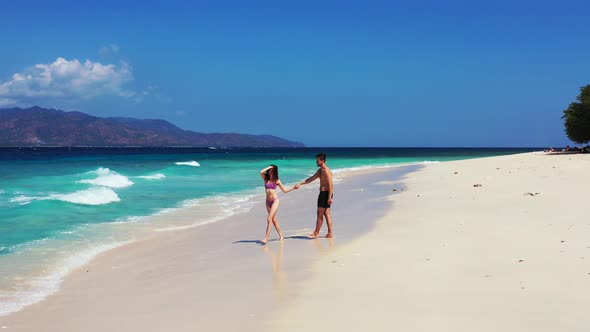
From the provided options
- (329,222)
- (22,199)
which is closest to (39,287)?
(329,222)

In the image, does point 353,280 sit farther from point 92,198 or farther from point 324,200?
point 92,198

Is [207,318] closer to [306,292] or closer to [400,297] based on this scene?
[306,292]

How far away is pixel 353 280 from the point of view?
6.59m

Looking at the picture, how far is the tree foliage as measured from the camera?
150ft

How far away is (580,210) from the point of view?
1099cm

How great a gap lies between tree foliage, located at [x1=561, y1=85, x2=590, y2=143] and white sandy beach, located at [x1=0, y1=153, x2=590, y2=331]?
128ft

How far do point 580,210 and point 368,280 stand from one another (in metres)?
6.68

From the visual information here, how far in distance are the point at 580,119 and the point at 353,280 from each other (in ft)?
153

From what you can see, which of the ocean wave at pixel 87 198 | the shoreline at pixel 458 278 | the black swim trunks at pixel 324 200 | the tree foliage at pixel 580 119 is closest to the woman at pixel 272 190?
the black swim trunks at pixel 324 200

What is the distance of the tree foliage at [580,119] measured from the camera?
150 feet

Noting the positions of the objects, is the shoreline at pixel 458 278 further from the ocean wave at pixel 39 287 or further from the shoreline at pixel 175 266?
the ocean wave at pixel 39 287

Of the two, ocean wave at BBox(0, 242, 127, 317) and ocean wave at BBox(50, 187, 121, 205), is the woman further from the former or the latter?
ocean wave at BBox(50, 187, 121, 205)

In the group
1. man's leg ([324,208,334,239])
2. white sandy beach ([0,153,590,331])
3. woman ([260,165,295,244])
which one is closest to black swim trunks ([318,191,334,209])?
man's leg ([324,208,334,239])

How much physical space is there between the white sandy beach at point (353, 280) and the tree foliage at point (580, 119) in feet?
128
